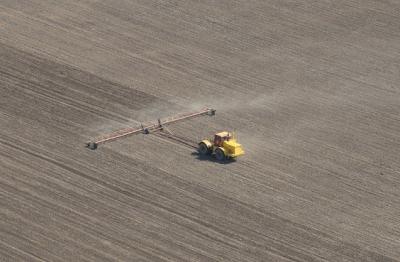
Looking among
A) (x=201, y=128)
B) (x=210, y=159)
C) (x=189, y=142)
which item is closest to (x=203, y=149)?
(x=210, y=159)

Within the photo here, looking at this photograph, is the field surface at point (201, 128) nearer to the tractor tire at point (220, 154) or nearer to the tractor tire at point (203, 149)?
the tractor tire at point (220, 154)

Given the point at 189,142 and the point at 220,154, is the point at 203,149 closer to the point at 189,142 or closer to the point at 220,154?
the point at 220,154

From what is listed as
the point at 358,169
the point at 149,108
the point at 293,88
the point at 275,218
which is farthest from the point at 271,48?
the point at 275,218

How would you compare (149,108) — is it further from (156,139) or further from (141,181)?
(141,181)

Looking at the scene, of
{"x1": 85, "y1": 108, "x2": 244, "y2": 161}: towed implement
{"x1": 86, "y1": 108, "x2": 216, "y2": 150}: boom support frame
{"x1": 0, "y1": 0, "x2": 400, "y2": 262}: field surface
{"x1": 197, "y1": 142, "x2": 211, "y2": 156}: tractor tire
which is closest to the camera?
{"x1": 0, "y1": 0, "x2": 400, "y2": 262}: field surface

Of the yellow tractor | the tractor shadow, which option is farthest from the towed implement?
the tractor shadow

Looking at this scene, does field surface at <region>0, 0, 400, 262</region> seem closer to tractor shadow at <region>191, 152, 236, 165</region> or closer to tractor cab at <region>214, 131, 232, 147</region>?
tractor shadow at <region>191, 152, 236, 165</region>
